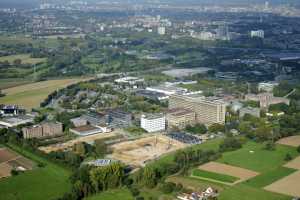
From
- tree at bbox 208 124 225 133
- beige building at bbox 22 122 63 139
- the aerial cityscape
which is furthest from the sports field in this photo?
tree at bbox 208 124 225 133

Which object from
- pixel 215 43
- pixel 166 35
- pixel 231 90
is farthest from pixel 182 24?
pixel 231 90

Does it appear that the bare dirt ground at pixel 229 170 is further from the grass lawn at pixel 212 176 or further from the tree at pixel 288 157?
the tree at pixel 288 157

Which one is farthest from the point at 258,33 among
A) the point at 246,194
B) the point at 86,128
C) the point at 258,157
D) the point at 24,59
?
the point at 246,194

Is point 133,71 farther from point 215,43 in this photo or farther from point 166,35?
point 166,35

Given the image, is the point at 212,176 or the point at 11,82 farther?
the point at 11,82

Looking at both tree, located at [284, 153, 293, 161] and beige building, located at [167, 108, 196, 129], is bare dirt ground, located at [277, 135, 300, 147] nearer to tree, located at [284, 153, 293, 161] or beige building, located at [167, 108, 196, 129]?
tree, located at [284, 153, 293, 161]

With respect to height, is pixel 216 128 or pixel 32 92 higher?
pixel 216 128

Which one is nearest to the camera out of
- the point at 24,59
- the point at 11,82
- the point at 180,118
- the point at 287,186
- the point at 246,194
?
the point at 246,194

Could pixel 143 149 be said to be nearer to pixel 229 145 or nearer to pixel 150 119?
pixel 150 119
